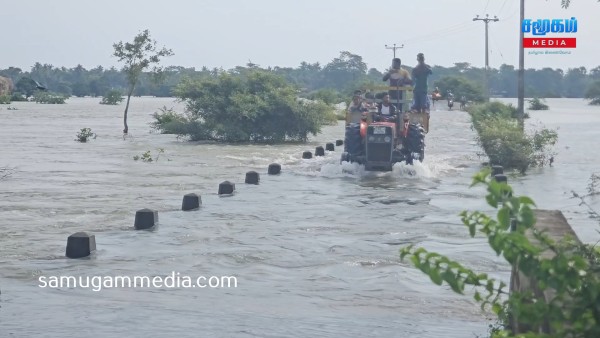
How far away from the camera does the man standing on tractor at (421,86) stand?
2445 centimetres

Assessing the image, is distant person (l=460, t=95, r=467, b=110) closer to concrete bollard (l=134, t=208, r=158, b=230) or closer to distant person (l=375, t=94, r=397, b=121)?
distant person (l=375, t=94, r=397, b=121)

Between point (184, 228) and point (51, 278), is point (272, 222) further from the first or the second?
point (51, 278)

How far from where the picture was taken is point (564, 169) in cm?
2905

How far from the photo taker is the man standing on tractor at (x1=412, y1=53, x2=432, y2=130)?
80.2 feet

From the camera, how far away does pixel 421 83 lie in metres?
24.5

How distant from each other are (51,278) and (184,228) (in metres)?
4.20

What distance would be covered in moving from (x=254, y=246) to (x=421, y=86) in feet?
40.3

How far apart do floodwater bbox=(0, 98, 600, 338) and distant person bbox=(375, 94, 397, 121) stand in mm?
1386

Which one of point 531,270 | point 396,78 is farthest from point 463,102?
point 531,270
